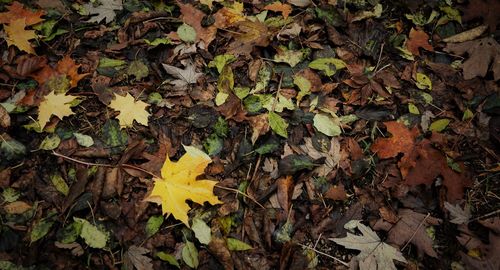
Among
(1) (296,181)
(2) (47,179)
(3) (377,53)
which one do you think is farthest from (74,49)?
(3) (377,53)

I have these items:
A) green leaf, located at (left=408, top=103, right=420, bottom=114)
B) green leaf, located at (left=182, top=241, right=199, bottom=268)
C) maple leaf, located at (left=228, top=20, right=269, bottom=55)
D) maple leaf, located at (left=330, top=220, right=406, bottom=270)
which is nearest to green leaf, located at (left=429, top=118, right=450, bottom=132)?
green leaf, located at (left=408, top=103, right=420, bottom=114)

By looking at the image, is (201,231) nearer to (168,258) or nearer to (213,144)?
(168,258)

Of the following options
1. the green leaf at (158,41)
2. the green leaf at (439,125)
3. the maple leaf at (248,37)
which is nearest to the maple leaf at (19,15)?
the green leaf at (158,41)

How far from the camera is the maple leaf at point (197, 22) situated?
2.47 m

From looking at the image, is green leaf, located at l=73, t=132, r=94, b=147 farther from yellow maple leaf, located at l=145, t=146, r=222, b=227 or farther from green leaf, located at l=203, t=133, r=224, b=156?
green leaf, located at l=203, t=133, r=224, b=156

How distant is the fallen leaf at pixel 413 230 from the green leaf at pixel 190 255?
1.05m

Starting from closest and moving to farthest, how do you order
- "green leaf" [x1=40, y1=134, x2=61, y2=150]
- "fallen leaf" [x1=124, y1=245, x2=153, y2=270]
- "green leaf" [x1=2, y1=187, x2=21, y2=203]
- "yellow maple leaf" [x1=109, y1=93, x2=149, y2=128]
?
"fallen leaf" [x1=124, y1=245, x2=153, y2=270] < "green leaf" [x1=2, y1=187, x2=21, y2=203] < "green leaf" [x1=40, y1=134, x2=61, y2=150] < "yellow maple leaf" [x1=109, y1=93, x2=149, y2=128]

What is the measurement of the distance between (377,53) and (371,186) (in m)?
1.05

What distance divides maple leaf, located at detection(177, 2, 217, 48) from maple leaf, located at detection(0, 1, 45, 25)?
1.04m

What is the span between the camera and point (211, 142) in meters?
2.12

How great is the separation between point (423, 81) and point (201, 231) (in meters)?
1.89

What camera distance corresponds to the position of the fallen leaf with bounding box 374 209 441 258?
1.87 m

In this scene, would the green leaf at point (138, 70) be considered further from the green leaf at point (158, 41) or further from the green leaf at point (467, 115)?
the green leaf at point (467, 115)

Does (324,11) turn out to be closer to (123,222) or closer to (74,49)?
(74,49)
